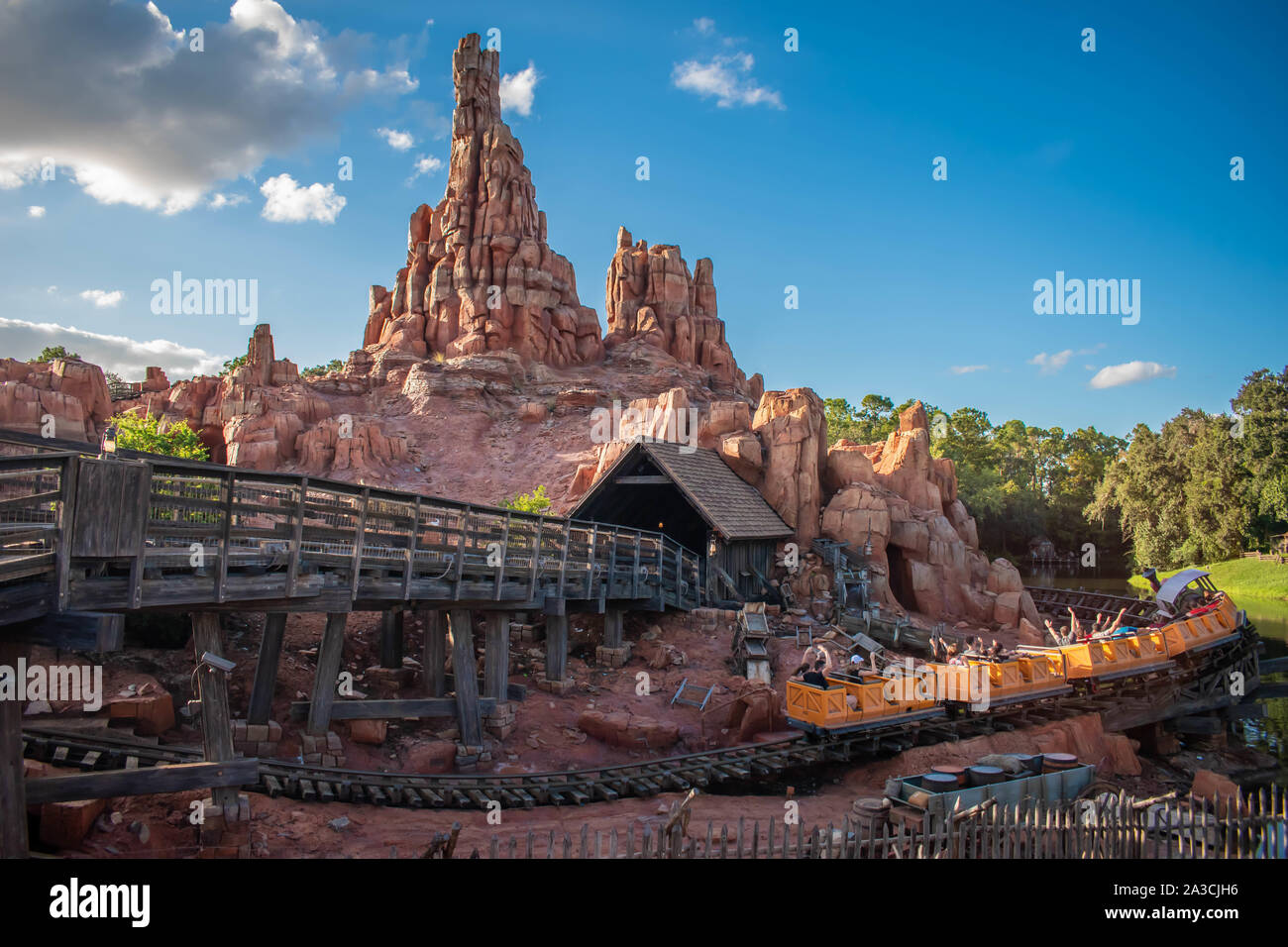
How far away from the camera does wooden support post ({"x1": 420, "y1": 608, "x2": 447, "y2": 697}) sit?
15680 millimetres

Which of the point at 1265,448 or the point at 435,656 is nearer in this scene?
the point at 435,656

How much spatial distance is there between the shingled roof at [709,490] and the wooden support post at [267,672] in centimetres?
1278

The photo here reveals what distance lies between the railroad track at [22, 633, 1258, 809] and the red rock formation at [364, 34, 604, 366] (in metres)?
50.1

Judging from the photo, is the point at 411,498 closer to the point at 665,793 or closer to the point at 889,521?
the point at 665,793

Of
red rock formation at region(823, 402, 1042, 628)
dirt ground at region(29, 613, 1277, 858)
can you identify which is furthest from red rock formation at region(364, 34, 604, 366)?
dirt ground at region(29, 613, 1277, 858)

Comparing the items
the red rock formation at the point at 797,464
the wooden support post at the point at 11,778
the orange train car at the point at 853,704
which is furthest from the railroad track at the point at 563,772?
the red rock formation at the point at 797,464

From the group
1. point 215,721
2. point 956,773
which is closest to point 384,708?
point 215,721

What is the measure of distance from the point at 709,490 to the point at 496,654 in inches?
442

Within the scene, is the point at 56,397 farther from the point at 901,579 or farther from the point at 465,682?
the point at 901,579

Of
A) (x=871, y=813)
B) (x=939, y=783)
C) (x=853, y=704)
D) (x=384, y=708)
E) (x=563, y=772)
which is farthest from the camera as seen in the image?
(x=853, y=704)

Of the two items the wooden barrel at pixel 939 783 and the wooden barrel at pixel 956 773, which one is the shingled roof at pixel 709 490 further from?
the wooden barrel at pixel 939 783

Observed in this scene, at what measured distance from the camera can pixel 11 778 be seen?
291 inches

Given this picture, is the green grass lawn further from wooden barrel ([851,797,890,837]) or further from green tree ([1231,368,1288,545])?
wooden barrel ([851,797,890,837])
